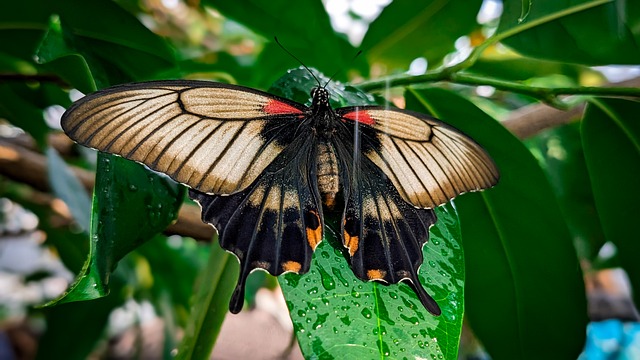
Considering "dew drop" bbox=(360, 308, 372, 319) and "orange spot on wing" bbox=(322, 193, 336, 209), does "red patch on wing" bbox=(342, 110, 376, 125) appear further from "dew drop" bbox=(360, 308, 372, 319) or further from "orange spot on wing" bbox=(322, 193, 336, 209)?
"dew drop" bbox=(360, 308, 372, 319)

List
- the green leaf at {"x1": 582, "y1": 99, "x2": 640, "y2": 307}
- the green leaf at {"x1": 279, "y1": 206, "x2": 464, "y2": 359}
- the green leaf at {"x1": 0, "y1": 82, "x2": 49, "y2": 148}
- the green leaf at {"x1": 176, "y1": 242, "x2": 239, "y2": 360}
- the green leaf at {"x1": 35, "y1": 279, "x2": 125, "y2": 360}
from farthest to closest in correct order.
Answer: the green leaf at {"x1": 35, "y1": 279, "x2": 125, "y2": 360}
the green leaf at {"x1": 0, "y1": 82, "x2": 49, "y2": 148}
the green leaf at {"x1": 582, "y1": 99, "x2": 640, "y2": 307}
the green leaf at {"x1": 176, "y1": 242, "x2": 239, "y2": 360}
the green leaf at {"x1": 279, "y1": 206, "x2": 464, "y2": 359}

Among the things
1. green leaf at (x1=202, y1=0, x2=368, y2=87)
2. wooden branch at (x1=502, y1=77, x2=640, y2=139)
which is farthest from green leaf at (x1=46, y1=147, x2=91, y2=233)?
wooden branch at (x1=502, y1=77, x2=640, y2=139)

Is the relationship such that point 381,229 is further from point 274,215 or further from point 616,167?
point 616,167

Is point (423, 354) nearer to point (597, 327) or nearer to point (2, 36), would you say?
point (2, 36)

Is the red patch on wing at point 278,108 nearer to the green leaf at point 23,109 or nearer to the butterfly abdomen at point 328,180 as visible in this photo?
the butterfly abdomen at point 328,180

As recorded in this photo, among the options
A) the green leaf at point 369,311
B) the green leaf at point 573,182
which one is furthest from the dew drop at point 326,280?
the green leaf at point 573,182

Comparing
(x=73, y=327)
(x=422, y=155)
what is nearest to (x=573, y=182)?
(x=422, y=155)
